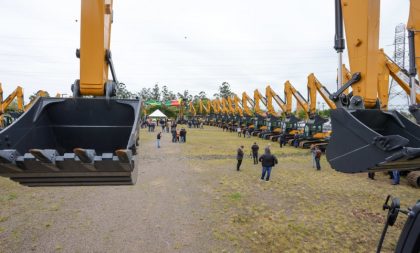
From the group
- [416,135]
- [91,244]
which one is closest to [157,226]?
[91,244]

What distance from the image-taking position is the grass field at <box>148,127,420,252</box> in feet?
17.3

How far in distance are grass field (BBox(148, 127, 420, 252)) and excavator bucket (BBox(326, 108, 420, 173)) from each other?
238 cm

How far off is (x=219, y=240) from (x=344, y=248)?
7.52 feet

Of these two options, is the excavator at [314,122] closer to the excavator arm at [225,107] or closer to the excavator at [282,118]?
the excavator at [282,118]

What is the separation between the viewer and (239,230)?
579 centimetres

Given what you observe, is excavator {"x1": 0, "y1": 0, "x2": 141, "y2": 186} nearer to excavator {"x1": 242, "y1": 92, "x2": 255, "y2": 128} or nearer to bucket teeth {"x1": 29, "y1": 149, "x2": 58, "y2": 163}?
bucket teeth {"x1": 29, "y1": 149, "x2": 58, "y2": 163}

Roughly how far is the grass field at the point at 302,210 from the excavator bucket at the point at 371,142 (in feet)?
7.82

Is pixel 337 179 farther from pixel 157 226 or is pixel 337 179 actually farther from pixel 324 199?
pixel 157 226

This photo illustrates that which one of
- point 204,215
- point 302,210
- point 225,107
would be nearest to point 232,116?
point 225,107

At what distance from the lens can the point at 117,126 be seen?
4.80 meters

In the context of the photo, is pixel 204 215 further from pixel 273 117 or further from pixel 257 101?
pixel 257 101

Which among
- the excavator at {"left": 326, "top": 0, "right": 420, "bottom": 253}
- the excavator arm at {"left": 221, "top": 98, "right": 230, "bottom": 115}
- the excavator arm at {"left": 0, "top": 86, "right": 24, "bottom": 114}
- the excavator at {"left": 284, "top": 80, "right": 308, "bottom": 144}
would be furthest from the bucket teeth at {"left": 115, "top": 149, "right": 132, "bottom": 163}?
the excavator arm at {"left": 221, "top": 98, "right": 230, "bottom": 115}

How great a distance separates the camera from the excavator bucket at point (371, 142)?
2746 millimetres

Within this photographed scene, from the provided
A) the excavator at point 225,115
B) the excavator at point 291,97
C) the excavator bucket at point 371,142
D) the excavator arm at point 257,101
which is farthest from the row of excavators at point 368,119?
the excavator at point 225,115
